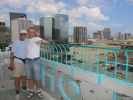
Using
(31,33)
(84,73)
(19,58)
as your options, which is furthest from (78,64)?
(19,58)

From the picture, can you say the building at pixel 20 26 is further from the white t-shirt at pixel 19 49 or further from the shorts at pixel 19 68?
the shorts at pixel 19 68

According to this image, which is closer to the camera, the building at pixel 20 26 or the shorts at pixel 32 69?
the shorts at pixel 32 69

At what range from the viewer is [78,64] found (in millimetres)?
3930

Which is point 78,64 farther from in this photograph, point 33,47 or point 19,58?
point 19,58

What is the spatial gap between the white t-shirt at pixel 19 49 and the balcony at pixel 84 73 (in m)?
0.59

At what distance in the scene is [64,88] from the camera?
402 centimetres

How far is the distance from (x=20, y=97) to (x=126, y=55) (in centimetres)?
205

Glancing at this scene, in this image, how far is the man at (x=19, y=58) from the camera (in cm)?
405

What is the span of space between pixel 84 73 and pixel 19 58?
1.25 meters

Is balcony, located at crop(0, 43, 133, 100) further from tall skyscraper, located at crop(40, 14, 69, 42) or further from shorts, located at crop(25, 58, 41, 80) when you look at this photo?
tall skyscraper, located at crop(40, 14, 69, 42)

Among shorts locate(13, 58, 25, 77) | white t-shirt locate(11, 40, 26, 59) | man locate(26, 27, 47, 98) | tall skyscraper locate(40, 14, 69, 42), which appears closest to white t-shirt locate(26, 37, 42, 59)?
man locate(26, 27, 47, 98)

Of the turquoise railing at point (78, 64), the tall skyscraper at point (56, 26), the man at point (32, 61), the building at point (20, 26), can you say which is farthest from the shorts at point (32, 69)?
the tall skyscraper at point (56, 26)

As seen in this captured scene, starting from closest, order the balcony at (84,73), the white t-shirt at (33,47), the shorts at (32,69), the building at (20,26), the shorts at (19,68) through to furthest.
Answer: the balcony at (84,73)
the white t-shirt at (33,47)
the shorts at (32,69)
the shorts at (19,68)
the building at (20,26)

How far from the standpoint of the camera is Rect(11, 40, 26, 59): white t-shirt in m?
4.03
